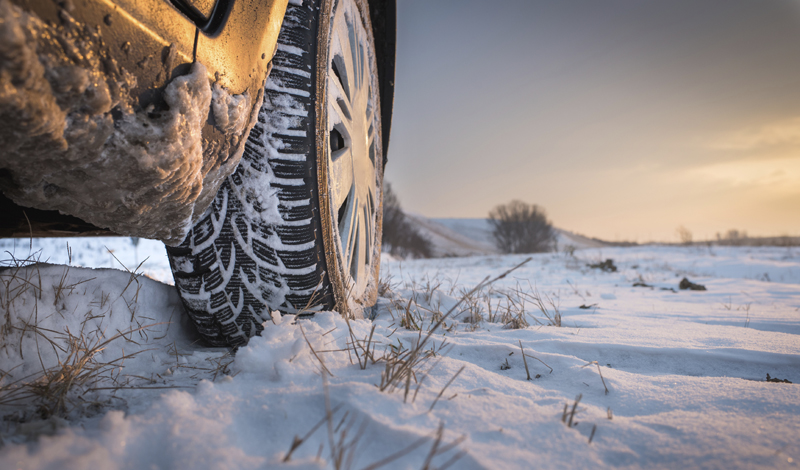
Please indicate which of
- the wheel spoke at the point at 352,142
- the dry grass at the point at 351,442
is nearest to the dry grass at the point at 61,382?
the dry grass at the point at 351,442

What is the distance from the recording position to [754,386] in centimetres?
84

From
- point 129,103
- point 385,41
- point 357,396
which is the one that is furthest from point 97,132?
point 385,41

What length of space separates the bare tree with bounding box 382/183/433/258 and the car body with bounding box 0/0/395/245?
632 inches

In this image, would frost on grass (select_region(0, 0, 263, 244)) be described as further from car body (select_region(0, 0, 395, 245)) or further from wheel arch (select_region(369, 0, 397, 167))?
wheel arch (select_region(369, 0, 397, 167))

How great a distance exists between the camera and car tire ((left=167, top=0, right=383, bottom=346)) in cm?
100

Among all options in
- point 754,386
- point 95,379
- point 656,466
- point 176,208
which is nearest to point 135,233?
point 176,208

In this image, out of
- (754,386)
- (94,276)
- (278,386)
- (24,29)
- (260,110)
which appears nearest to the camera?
(24,29)

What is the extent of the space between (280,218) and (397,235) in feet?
56.0

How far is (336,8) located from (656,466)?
4.67 feet

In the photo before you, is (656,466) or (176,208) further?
(176,208)

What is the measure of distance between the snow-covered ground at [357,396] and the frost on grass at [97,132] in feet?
1.20

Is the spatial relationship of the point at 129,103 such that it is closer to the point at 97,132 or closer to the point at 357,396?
the point at 97,132

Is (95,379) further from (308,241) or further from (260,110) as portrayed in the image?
(260,110)

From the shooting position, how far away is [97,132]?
579 mm
